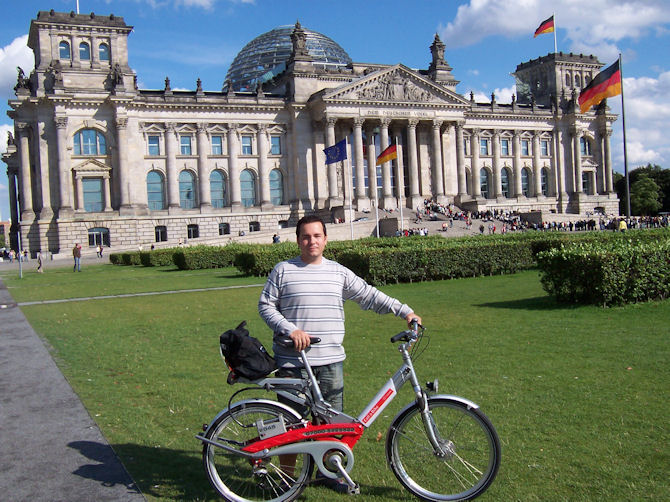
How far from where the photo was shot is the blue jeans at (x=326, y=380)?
19.6 ft

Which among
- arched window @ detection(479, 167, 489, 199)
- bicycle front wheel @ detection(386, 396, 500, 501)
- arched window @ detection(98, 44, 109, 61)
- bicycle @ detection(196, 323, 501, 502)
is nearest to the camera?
bicycle front wheel @ detection(386, 396, 500, 501)

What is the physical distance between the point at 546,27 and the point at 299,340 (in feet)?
208

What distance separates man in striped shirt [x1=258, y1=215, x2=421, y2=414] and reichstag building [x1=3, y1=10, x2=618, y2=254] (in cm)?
5219

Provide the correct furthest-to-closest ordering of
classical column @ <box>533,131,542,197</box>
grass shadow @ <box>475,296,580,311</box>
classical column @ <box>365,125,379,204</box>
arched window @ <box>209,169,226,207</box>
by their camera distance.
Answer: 1. classical column @ <box>533,131,542,197</box>
2. classical column @ <box>365,125,379,204</box>
3. arched window @ <box>209,169,226,207</box>
4. grass shadow @ <box>475,296,580,311</box>

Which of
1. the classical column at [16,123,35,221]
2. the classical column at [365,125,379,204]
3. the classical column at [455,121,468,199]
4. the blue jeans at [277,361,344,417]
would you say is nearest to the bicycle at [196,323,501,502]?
the blue jeans at [277,361,344,417]

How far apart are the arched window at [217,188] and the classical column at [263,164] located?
4.06 meters

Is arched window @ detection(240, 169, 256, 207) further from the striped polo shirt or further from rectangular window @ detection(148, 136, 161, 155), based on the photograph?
the striped polo shirt

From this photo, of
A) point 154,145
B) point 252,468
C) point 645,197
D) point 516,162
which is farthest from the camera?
point 645,197

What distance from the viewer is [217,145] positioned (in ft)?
227

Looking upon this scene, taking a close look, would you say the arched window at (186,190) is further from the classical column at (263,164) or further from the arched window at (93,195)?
the arched window at (93,195)

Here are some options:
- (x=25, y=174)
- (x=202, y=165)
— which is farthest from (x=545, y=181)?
(x=25, y=174)

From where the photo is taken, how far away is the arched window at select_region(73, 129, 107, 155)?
63.0 metres

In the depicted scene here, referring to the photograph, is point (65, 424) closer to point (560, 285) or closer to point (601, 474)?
point (601, 474)

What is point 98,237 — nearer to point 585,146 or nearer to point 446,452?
point 446,452
